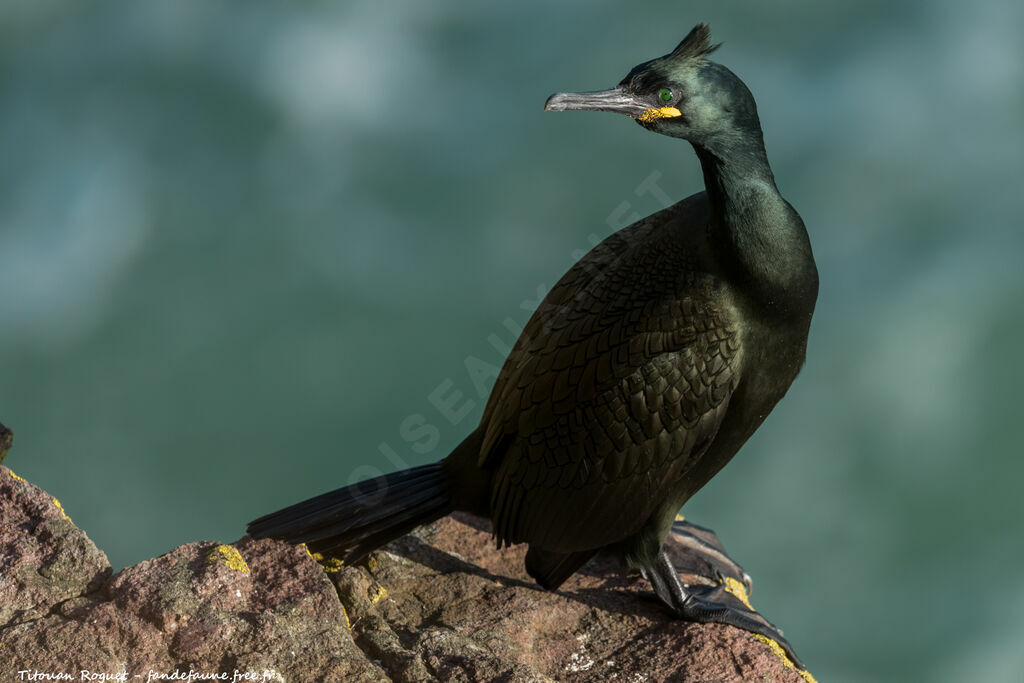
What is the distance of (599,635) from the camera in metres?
3.99

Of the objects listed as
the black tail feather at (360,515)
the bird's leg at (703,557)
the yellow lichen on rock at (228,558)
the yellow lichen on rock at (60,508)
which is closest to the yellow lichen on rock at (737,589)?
the bird's leg at (703,557)

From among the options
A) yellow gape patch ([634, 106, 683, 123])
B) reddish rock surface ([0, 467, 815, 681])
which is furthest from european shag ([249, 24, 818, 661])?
reddish rock surface ([0, 467, 815, 681])

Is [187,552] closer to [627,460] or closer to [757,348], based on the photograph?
[627,460]

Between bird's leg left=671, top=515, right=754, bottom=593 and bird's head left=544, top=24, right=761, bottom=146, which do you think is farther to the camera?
bird's leg left=671, top=515, right=754, bottom=593

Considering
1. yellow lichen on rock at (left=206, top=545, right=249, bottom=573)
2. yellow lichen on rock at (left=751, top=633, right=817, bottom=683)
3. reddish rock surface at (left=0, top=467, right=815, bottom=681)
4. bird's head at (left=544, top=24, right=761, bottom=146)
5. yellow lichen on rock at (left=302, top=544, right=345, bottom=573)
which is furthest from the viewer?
yellow lichen on rock at (left=302, top=544, right=345, bottom=573)

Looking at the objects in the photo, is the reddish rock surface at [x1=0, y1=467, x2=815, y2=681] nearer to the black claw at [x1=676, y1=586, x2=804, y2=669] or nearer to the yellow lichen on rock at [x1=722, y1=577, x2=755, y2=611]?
the black claw at [x1=676, y1=586, x2=804, y2=669]

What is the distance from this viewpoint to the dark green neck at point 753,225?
11.5 ft

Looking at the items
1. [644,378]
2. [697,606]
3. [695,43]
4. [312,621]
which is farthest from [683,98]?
[312,621]

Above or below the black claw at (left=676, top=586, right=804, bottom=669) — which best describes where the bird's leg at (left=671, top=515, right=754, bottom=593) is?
above

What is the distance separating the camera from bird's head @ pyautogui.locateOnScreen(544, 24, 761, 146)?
342cm

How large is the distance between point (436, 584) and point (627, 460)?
0.90 meters

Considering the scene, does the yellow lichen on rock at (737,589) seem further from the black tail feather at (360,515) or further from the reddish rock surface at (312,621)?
the black tail feather at (360,515)

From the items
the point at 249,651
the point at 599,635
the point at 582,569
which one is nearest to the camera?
the point at 249,651

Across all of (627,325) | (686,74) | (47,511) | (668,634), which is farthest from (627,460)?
(47,511)
